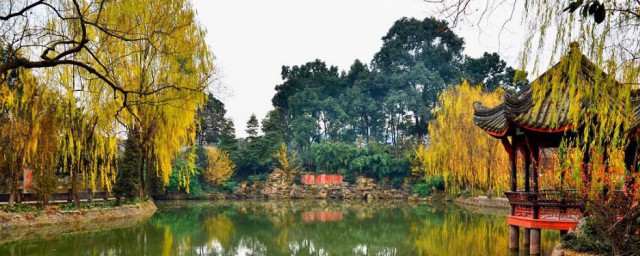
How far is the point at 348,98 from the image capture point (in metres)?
31.7

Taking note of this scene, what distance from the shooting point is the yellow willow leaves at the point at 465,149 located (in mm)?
17688

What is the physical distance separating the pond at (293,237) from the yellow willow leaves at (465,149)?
2.88m

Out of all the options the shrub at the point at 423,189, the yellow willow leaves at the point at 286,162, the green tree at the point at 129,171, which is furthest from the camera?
the yellow willow leaves at the point at 286,162

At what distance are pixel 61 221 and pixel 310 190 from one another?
1548 cm

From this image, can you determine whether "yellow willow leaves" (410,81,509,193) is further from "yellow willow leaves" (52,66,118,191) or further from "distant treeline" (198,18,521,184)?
"yellow willow leaves" (52,66,118,191)

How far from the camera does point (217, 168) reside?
25000 mm

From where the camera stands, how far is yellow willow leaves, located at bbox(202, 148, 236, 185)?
25031 mm

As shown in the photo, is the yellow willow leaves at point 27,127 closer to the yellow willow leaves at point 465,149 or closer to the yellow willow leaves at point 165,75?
the yellow willow leaves at point 165,75

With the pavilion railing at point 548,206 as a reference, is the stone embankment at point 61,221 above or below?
below

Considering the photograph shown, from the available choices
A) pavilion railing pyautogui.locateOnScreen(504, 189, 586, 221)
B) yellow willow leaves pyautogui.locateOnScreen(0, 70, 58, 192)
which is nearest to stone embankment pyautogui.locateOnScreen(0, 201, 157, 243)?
yellow willow leaves pyautogui.locateOnScreen(0, 70, 58, 192)

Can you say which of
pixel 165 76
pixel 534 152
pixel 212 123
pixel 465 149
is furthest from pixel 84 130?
pixel 212 123

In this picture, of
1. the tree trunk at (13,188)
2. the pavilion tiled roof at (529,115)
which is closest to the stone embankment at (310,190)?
the tree trunk at (13,188)

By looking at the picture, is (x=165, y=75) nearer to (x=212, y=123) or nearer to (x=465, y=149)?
(x=465, y=149)

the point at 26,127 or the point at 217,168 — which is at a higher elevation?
the point at 26,127
